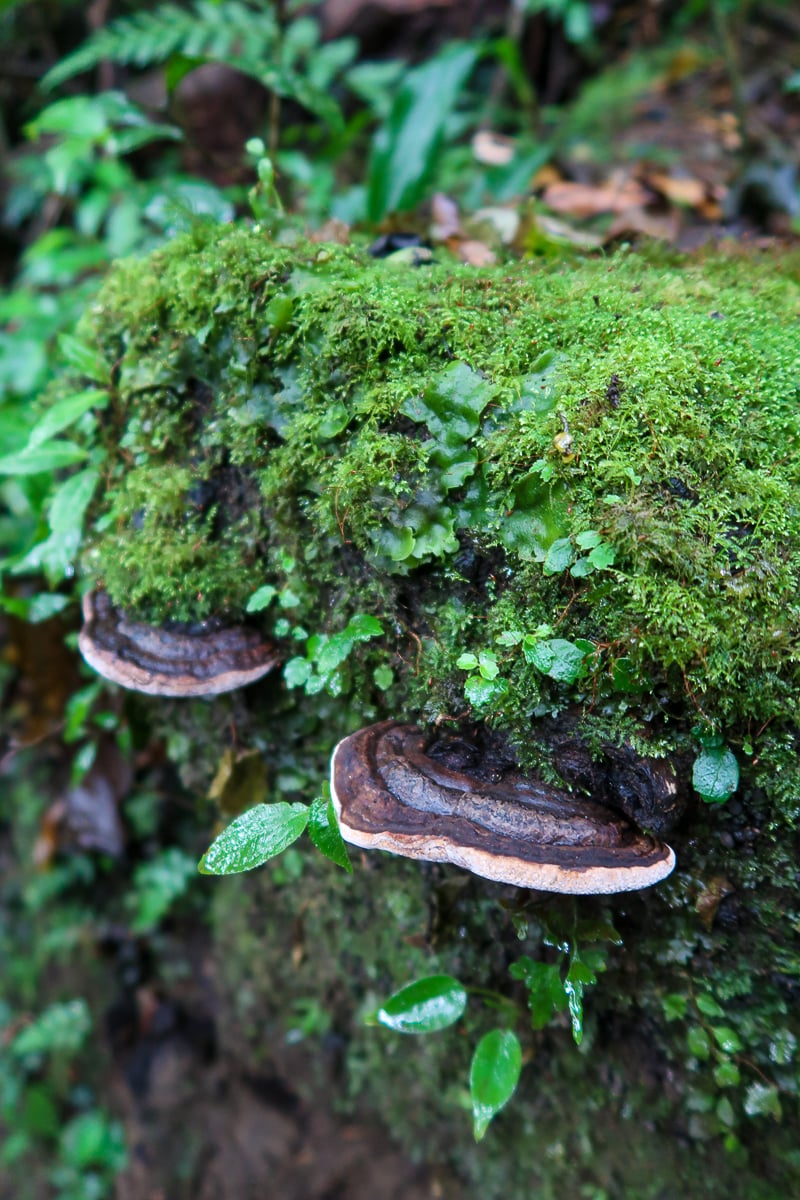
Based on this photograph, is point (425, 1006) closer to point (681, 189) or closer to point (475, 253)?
point (475, 253)

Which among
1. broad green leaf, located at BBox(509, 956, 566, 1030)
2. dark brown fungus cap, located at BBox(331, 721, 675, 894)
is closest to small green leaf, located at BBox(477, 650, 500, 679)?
dark brown fungus cap, located at BBox(331, 721, 675, 894)

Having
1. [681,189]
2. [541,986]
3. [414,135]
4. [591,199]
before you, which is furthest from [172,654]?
[681,189]

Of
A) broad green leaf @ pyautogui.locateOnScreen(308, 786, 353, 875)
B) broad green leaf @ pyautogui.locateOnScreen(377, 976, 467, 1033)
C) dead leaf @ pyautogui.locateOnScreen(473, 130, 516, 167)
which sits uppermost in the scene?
dead leaf @ pyautogui.locateOnScreen(473, 130, 516, 167)

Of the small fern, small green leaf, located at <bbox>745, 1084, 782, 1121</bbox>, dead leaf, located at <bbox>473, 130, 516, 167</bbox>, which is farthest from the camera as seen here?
dead leaf, located at <bbox>473, 130, 516, 167</bbox>

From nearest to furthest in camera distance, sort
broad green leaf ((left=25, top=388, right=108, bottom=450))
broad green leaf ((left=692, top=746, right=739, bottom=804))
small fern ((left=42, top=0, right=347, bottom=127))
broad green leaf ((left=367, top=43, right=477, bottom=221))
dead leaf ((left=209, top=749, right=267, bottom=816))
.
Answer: broad green leaf ((left=692, top=746, right=739, bottom=804))
broad green leaf ((left=25, top=388, right=108, bottom=450))
dead leaf ((left=209, top=749, right=267, bottom=816))
small fern ((left=42, top=0, right=347, bottom=127))
broad green leaf ((left=367, top=43, right=477, bottom=221))

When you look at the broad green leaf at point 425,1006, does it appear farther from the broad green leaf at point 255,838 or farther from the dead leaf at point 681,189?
the dead leaf at point 681,189

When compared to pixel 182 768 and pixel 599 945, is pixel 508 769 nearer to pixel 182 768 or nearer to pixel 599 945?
pixel 599 945

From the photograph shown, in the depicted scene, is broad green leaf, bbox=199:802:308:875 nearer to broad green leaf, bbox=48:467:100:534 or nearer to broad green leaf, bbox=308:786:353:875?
broad green leaf, bbox=308:786:353:875
